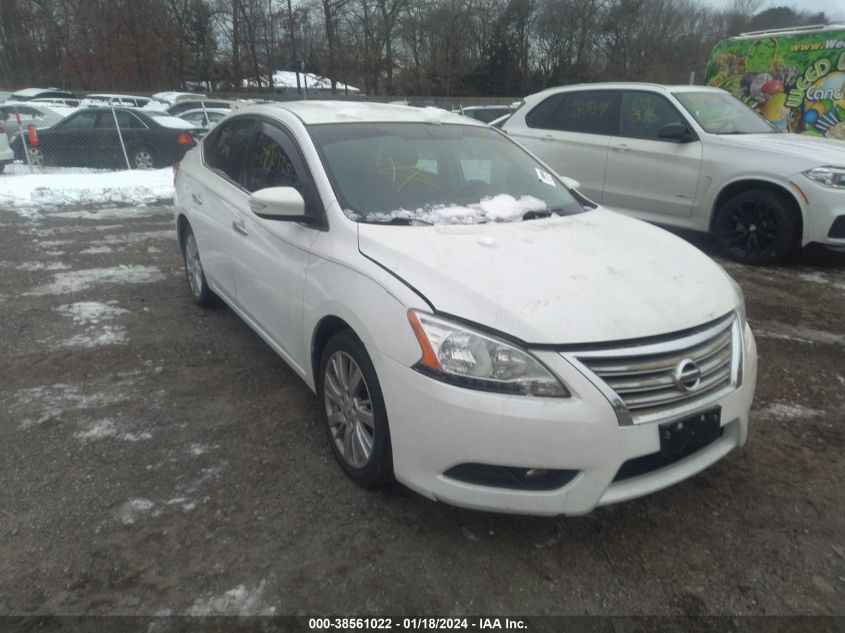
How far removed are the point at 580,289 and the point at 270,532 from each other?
5.21 feet

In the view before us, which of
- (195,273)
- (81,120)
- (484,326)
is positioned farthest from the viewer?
(81,120)

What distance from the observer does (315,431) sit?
325 centimetres

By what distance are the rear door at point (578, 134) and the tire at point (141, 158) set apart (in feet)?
30.5

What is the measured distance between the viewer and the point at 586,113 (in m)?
7.33

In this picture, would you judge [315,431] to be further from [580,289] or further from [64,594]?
[580,289]

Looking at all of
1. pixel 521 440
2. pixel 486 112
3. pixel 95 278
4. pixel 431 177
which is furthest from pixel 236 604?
pixel 486 112

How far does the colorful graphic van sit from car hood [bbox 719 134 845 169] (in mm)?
5457

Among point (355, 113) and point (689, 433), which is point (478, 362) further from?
point (355, 113)

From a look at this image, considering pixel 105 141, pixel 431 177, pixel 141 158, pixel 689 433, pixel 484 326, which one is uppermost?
pixel 431 177

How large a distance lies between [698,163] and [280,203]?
511cm

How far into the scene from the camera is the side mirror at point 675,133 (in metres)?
6.30

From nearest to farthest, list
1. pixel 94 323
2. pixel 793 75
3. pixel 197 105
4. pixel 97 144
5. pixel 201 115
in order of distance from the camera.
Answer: pixel 94 323 < pixel 793 75 < pixel 97 144 < pixel 201 115 < pixel 197 105

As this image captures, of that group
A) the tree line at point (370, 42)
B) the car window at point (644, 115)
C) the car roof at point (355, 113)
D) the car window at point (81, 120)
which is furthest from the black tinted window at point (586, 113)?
the tree line at point (370, 42)

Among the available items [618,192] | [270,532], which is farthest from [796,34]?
[270,532]
